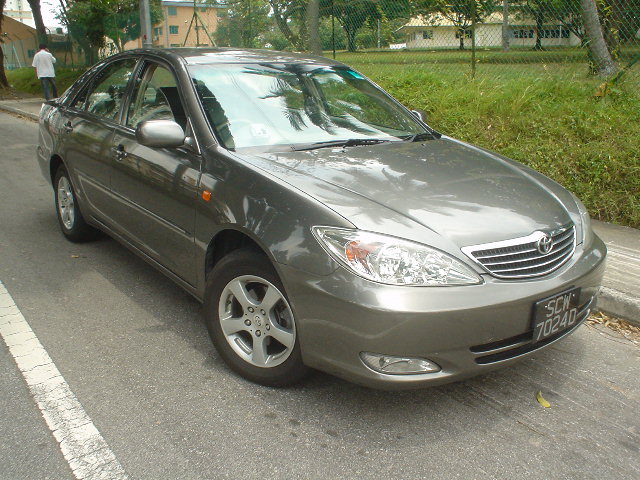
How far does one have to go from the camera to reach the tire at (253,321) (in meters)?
2.98

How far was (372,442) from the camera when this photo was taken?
9.07 ft

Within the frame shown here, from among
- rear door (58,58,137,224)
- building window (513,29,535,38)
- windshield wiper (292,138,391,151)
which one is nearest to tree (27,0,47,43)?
building window (513,29,535,38)

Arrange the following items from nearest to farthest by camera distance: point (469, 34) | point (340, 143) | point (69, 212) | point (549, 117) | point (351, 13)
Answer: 1. point (340, 143)
2. point (69, 212)
3. point (549, 117)
4. point (469, 34)
5. point (351, 13)

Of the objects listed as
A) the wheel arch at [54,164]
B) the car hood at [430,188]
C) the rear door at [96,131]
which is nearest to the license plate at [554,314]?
the car hood at [430,188]

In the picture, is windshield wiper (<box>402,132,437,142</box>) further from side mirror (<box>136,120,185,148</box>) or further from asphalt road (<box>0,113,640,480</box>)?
asphalt road (<box>0,113,640,480</box>)

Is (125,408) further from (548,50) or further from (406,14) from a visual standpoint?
(406,14)

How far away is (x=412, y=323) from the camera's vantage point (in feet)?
8.41

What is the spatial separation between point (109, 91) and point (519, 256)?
10.9 ft

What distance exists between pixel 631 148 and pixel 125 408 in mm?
5171

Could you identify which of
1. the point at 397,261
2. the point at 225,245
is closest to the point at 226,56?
the point at 225,245

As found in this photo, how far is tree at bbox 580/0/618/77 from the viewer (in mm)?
7746

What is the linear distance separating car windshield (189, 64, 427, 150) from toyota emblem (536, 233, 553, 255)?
→ 130cm

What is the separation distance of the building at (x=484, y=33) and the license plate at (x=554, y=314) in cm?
621

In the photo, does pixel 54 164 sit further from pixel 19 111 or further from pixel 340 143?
pixel 19 111
